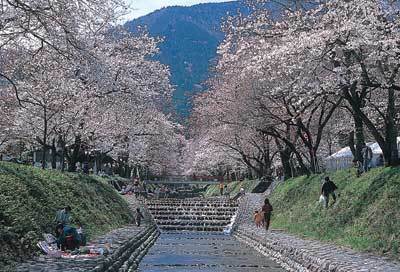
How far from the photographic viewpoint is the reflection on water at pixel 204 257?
60.0 ft

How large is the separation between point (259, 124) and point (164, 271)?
1780 centimetres

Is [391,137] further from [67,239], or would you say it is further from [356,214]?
[67,239]

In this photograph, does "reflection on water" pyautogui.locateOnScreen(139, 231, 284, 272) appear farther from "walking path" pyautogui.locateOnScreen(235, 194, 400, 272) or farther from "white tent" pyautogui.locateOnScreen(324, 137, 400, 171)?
"white tent" pyautogui.locateOnScreen(324, 137, 400, 171)

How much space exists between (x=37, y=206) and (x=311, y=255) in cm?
823

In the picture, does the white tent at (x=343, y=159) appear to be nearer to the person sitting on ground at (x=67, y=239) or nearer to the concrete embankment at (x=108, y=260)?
the concrete embankment at (x=108, y=260)

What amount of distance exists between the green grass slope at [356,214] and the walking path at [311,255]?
1.95 ft

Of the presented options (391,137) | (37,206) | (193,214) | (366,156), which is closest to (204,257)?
(37,206)

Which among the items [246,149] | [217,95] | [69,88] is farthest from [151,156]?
[69,88]

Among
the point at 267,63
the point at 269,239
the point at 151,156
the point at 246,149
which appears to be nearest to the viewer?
the point at 267,63

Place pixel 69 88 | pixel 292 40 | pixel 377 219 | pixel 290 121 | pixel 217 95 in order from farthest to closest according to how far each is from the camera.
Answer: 1. pixel 217 95
2. pixel 290 121
3. pixel 69 88
4. pixel 292 40
5. pixel 377 219

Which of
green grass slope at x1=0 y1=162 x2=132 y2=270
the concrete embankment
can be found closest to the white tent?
green grass slope at x1=0 y1=162 x2=132 y2=270

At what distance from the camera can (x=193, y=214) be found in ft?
133

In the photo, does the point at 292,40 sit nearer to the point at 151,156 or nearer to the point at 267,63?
the point at 267,63

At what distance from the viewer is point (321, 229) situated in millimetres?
21172
